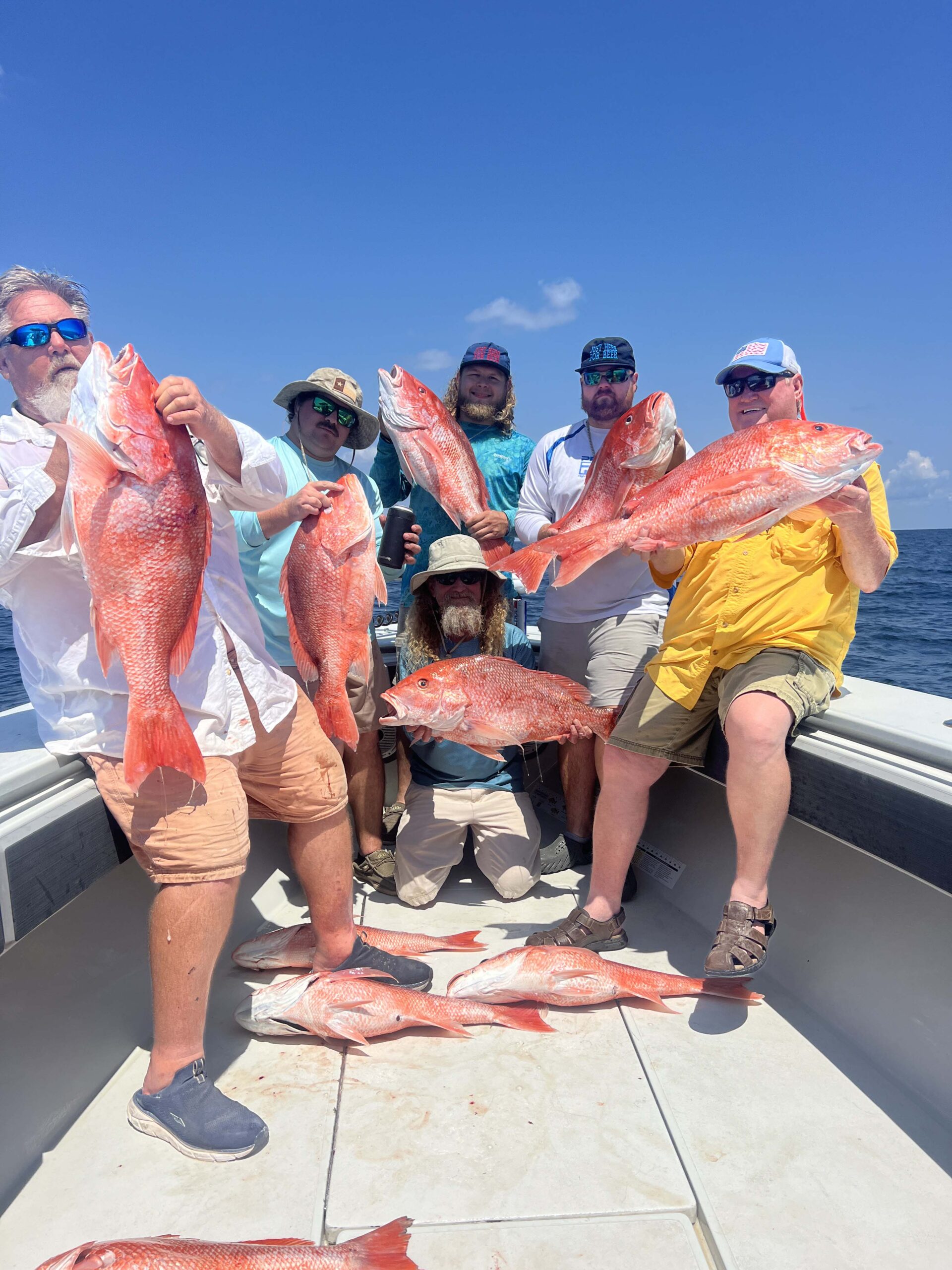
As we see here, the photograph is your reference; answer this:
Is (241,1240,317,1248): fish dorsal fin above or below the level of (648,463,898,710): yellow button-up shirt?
below

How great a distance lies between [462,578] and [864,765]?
2.16 m

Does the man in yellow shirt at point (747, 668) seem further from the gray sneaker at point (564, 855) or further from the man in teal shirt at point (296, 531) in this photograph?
the man in teal shirt at point (296, 531)

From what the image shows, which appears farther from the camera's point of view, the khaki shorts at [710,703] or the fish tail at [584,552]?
the fish tail at [584,552]

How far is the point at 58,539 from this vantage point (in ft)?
6.31

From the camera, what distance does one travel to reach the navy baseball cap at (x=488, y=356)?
4.42 metres

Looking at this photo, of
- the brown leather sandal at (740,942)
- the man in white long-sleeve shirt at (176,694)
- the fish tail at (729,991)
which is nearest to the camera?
the man in white long-sleeve shirt at (176,694)

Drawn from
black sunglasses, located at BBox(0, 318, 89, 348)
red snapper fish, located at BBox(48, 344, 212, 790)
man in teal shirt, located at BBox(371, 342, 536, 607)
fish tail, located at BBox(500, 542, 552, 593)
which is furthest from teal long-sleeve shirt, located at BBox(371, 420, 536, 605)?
red snapper fish, located at BBox(48, 344, 212, 790)

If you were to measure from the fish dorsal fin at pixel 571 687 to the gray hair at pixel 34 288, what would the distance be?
223 centimetres

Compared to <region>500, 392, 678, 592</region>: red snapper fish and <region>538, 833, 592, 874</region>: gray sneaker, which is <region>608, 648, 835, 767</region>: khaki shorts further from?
<region>538, 833, 592, 874</region>: gray sneaker

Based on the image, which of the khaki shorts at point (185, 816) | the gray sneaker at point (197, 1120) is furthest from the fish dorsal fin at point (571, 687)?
the gray sneaker at point (197, 1120)

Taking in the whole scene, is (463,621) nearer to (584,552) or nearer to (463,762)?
(463,762)

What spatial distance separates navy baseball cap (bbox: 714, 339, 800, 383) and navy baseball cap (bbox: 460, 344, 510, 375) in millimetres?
1779

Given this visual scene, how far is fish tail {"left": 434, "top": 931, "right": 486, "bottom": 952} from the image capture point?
3.15 m

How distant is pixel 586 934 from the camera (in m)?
3.08
